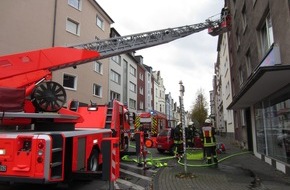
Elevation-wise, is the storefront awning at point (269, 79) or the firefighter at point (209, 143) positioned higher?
the storefront awning at point (269, 79)

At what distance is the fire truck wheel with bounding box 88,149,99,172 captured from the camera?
7.76m

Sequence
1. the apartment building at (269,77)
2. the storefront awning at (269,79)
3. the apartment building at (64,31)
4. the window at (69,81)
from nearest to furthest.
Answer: the storefront awning at (269,79)
the apartment building at (269,77)
the apartment building at (64,31)
the window at (69,81)

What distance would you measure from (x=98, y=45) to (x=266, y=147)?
8.26m

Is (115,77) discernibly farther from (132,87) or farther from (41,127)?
(41,127)

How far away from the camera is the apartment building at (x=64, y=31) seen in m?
18.4

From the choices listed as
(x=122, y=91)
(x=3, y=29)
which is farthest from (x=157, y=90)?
(x=3, y=29)

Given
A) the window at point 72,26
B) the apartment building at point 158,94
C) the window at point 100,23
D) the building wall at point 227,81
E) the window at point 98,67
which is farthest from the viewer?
the apartment building at point 158,94

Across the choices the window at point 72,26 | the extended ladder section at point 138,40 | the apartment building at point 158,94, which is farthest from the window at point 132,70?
the extended ladder section at point 138,40

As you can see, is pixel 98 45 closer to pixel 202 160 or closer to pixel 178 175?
pixel 178 175

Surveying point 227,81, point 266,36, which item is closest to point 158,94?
point 227,81

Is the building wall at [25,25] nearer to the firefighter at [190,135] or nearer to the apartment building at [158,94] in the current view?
the firefighter at [190,135]

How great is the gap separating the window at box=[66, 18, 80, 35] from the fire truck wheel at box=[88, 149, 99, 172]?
17150mm

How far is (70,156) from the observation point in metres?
6.30

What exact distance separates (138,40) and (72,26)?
13.0 m
